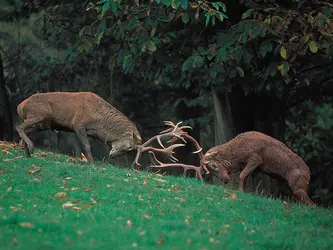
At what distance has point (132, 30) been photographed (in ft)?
53.7

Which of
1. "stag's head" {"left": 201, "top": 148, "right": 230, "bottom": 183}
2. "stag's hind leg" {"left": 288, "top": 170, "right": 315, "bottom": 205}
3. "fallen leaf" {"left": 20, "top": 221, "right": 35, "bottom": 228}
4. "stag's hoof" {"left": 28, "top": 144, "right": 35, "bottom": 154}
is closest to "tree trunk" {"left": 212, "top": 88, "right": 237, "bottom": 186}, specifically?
"stag's head" {"left": 201, "top": 148, "right": 230, "bottom": 183}

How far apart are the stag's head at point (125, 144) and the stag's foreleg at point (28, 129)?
1.56m

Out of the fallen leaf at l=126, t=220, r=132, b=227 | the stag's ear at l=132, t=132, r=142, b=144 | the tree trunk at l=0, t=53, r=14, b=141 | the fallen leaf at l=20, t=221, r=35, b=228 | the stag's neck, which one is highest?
the fallen leaf at l=20, t=221, r=35, b=228

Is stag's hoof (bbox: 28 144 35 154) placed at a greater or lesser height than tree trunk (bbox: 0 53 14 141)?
greater

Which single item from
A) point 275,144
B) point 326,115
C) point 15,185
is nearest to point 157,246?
point 15,185

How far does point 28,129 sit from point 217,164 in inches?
155

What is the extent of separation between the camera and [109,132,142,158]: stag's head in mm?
16250

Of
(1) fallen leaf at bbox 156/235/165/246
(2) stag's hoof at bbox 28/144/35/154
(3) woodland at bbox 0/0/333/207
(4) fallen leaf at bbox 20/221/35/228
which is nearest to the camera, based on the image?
(1) fallen leaf at bbox 156/235/165/246

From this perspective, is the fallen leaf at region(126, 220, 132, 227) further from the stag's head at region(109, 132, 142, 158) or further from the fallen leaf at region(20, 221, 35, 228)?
the stag's head at region(109, 132, 142, 158)

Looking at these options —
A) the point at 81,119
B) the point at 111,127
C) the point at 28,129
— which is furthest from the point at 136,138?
the point at 28,129

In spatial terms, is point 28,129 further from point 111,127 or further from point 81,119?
point 111,127

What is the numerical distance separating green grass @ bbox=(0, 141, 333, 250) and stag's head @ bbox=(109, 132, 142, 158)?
153 cm

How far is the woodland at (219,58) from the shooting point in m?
15.4

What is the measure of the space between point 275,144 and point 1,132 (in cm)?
826
